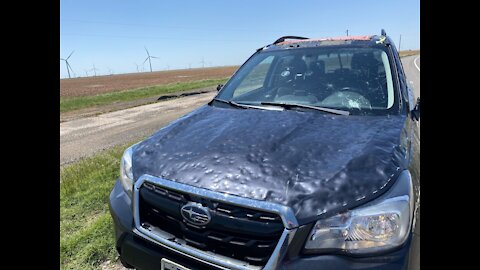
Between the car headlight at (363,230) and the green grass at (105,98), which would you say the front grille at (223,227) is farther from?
the green grass at (105,98)

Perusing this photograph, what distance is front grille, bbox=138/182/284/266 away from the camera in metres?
1.55

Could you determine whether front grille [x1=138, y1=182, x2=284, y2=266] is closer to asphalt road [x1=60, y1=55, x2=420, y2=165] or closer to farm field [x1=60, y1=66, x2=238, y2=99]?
asphalt road [x1=60, y1=55, x2=420, y2=165]

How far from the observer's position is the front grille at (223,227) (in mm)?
1553

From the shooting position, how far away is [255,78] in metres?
3.62

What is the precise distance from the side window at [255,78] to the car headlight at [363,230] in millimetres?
1974

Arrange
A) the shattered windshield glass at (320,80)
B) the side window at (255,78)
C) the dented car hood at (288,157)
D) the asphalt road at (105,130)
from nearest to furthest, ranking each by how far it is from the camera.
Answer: the dented car hood at (288,157) → the shattered windshield glass at (320,80) → the side window at (255,78) → the asphalt road at (105,130)

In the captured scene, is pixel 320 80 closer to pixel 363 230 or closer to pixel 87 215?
pixel 363 230

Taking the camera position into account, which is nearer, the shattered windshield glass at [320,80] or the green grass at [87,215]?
the shattered windshield glass at [320,80]

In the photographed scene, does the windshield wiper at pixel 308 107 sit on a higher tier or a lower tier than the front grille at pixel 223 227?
higher

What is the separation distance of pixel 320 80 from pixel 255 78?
0.78 m

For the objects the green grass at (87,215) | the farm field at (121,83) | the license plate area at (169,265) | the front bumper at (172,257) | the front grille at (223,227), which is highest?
the farm field at (121,83)

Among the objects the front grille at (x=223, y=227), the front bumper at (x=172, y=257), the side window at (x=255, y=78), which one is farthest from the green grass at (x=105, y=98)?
the front grille at (x=223, y=227)
